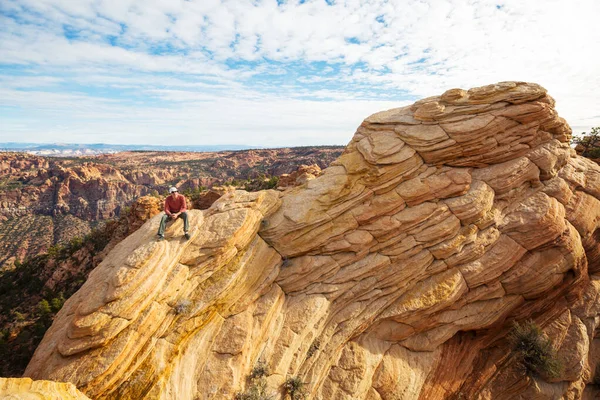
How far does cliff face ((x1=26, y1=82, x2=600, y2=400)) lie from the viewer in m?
13.8

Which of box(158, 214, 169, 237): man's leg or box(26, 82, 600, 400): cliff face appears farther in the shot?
box(158, 214, 169, 237): man's leg

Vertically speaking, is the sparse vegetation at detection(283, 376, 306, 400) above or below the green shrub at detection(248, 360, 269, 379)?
below

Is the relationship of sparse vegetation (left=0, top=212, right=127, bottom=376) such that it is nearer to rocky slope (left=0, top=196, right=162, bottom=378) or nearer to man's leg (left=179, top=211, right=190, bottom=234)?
rocky slope (left=0, top=196, right=162, bottom=378)

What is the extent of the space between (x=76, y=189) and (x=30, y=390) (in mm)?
167339

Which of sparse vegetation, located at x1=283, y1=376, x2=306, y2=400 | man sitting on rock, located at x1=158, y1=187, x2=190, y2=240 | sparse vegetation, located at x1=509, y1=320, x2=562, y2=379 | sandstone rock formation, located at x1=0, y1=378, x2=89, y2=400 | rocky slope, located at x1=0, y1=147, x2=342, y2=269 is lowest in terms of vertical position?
rocky slope, located at x1=0, y1=147, x2=342, y2=269

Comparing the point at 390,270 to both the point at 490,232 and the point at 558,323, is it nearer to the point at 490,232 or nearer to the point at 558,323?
the point at 490,232

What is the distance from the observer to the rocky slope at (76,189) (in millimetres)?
100569

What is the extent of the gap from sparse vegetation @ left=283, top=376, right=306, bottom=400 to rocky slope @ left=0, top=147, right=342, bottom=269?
254ft

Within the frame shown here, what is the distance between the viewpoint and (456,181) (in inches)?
659

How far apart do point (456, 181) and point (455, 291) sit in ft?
19.8

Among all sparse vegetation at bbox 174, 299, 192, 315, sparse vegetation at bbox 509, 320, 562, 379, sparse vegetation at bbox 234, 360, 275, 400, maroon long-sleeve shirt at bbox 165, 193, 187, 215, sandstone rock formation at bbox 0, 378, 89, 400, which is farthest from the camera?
sparse vegetation at bbox 509, 320, 562, 379

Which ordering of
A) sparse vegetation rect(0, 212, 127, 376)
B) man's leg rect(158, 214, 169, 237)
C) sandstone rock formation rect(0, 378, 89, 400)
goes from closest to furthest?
sandstone rock formation rect(0, 378, 89, 400) → man's leg rect(158, 214, 169, 237) → sparse vegetation rect(0, 212, 127, 376)

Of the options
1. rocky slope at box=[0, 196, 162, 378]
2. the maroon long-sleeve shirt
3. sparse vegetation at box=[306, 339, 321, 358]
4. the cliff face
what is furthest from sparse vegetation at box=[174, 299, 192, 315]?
rocky slope at box=[0, 196, 162, 378]

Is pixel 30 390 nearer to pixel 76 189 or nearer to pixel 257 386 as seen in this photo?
pixel 257 386
